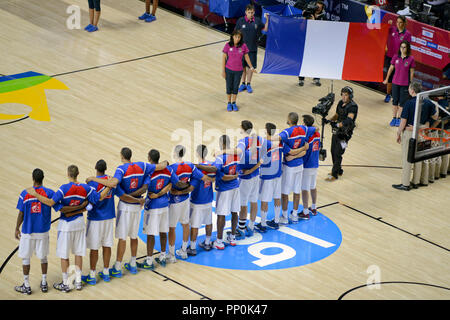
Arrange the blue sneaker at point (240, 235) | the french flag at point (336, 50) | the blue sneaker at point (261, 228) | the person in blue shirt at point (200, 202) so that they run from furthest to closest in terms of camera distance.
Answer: the french flag at point (336, 50) → the blue sneaker at point (261, 228) → the blue sneaker at point (240, 235) → the person in blue shirt at point (200, 202)

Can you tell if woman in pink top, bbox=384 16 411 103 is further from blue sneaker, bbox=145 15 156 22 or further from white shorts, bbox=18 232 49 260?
white shorts, bbox=18 232 49 260

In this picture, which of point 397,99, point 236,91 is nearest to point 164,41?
point 236,91

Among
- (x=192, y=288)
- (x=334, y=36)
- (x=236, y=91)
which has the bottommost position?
(x=192, y=288)

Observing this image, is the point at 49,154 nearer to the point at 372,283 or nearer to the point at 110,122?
the point at 110,122

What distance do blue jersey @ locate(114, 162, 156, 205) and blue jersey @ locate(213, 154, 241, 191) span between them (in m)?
1.34

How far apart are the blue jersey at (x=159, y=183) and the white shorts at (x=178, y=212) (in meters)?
0.19

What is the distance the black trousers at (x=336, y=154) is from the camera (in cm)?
1582

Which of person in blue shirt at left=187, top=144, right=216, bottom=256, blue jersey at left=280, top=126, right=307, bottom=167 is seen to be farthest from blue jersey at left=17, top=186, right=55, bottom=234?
blue jersey at left=280, top=126, right=307, bottom=167

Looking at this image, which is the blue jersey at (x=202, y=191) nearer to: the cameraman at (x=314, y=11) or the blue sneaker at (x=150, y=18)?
the cameraman at (x=314, y=11)

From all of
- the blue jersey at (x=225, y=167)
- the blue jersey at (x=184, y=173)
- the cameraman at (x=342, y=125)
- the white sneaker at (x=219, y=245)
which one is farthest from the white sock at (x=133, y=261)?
the cameraman at (x=342, y=125)

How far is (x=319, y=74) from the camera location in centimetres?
1828

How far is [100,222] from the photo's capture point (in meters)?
11.8

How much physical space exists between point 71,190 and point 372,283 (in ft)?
16.4

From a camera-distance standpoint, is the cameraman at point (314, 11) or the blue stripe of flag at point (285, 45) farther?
the cameraman at point (314, 11)
